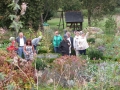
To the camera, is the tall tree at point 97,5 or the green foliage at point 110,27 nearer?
the green foliage at point 110,27

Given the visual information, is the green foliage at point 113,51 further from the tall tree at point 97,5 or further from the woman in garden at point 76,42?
the tall tree at point 97,5

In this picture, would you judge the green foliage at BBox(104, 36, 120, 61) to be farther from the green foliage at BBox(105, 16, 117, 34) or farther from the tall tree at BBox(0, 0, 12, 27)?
the tall tree at BBox(0, 0, 12, 27)

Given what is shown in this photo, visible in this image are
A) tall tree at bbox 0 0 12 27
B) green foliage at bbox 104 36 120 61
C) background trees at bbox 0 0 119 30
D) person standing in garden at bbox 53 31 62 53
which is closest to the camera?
green foliage at bbox 104 36 120 61

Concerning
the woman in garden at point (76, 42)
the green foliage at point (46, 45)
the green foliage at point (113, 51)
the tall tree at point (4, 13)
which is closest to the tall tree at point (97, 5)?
the tall tree at point (4, 13)

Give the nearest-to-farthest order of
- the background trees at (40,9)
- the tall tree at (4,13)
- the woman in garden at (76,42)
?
the woman in garden at (76,42), the tall tree at (4,13), the background trees at (40,9)

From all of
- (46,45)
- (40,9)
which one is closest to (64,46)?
(46,45)

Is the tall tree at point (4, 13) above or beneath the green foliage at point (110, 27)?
above

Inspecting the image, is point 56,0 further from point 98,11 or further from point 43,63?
point 43,63

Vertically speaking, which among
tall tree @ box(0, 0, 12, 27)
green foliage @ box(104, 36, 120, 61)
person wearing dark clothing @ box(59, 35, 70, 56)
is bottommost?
green foliage @ box(104, 36, 120, 61)

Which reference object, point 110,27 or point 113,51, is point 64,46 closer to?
point 113,51

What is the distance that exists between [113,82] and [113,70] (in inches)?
11.0

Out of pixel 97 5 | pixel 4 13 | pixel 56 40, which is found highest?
pixel 97 5

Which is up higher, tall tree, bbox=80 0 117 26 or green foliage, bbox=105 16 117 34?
tall tree, bbox=80 0 117 26

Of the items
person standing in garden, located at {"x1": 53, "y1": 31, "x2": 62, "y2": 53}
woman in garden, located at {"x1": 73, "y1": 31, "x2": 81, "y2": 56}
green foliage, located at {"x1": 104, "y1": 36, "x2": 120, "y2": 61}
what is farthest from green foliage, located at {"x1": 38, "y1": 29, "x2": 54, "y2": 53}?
green foliage, located at {"x1": 104, "y1": 36, "x2": 120, "y2": 61}
